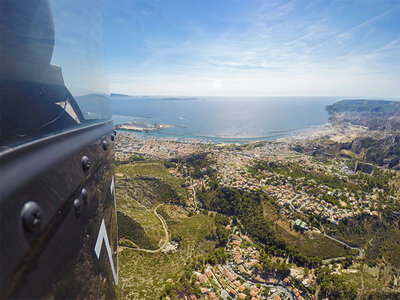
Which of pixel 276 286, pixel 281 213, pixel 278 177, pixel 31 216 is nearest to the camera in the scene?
pixel 31 216

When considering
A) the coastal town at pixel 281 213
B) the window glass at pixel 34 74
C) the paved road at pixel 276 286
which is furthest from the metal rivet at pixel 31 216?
the paved road at pixel 276 286

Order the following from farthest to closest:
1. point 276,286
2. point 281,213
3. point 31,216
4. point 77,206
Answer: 1. point 281,213
2. point 276,286
3. point 77,206
4. point 31,216

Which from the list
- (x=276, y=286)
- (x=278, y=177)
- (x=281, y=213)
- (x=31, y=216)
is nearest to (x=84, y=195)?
(x=31, y=216)

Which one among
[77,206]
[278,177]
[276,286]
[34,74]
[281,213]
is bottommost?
[276,286]

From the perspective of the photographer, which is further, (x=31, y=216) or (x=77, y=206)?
(x=77, y=206)

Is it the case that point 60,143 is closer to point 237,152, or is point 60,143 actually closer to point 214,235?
point 214,235

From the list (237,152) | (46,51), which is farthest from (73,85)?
(237,152)

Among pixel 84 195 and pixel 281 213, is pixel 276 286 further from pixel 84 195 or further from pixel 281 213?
pixel 84 195

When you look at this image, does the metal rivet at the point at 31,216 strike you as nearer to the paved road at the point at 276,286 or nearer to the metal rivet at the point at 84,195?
the metal rivet at the point at 84,195
